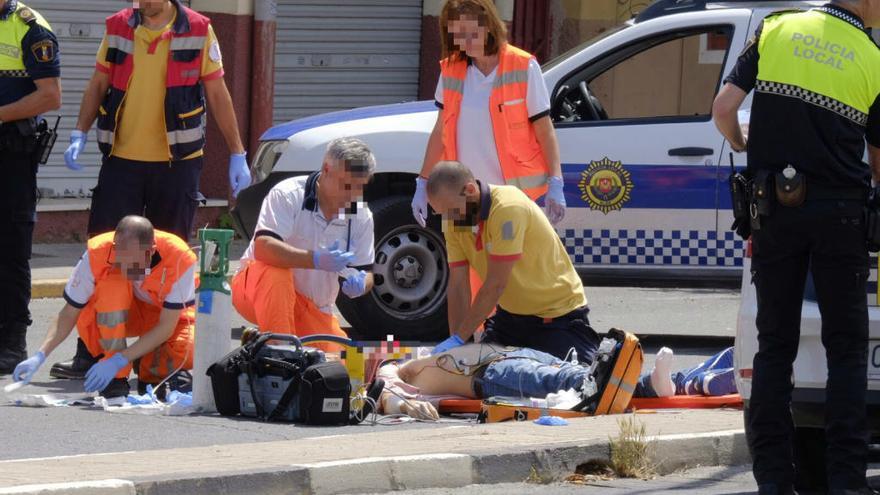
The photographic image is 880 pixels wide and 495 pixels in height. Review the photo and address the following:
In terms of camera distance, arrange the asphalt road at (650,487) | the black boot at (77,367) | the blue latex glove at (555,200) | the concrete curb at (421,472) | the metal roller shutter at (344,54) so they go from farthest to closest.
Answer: the metal roller shutter at (344,54) < the blue latex glove at (555,200) < the black boot at (77,367) < the asphalt road at (650,487) < the concrete curb at (421,472)

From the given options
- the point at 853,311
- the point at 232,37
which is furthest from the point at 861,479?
the point at 232,37

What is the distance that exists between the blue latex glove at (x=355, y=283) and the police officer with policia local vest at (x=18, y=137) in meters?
1.56

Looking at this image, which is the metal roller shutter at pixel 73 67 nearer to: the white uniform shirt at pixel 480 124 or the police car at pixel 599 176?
the police car at pixel 599 176

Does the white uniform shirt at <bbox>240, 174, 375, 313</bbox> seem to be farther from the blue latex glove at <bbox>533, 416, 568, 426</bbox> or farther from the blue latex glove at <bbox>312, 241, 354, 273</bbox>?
the blue latex glove at <bbox>533, 416, 568, 426</bbox>

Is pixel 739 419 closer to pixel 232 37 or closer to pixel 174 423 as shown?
pixel 174 423

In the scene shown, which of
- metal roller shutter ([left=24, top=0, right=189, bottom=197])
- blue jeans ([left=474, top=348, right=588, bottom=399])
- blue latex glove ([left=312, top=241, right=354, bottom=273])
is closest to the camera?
blue jeans ([left=474, top=348, right=588, bottom=399])

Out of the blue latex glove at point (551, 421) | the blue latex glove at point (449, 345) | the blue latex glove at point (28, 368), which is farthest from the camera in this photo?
the blue latex glove at point (449, 345)

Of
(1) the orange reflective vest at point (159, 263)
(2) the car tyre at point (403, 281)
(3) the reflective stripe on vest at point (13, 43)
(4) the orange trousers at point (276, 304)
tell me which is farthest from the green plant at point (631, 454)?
(3) the reflective stripe on vest at point (13, 43)

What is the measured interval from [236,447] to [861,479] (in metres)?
2.23

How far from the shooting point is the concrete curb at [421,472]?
5723mm

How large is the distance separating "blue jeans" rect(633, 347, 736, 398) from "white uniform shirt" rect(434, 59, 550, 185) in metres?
1.39

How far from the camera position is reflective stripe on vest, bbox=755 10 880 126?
5641mm

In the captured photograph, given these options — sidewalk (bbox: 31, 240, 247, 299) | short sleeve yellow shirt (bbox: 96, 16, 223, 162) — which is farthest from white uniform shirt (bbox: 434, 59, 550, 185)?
sidewalk (bbox: 31, 240, 247, 299)

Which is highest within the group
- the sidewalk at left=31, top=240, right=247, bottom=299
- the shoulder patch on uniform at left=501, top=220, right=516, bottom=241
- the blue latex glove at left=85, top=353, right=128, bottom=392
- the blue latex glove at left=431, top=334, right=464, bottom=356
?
the shoulder patch on uniform at left=501, top=220, right=516, bottom=241
